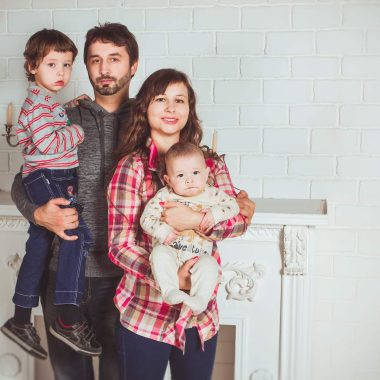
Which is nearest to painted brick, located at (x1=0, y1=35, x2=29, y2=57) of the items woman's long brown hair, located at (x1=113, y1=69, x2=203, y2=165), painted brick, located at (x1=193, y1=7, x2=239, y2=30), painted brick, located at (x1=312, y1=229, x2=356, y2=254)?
painted brick, located at (x1=193, y1=7, x2=239, y2=30)

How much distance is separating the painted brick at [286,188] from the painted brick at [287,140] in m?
0.12

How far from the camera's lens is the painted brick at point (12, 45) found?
9.45ft

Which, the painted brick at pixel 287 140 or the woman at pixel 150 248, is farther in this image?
the painted brick at pixel 287 140

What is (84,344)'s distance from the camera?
204cm

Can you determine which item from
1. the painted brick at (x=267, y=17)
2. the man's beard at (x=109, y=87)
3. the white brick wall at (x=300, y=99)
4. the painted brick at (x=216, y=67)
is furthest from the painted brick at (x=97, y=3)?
the man's beard at (x=109, y=87)

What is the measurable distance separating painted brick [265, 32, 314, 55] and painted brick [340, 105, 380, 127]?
0.29 m

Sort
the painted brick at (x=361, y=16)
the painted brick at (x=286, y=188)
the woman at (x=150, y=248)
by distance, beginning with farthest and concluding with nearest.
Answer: the painted brick at (x=286, y=188)
the painted brick at (x=361, y=16)
the woman at (x=150, y=248)

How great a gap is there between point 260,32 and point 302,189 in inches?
26.8

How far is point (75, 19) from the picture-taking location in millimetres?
2838

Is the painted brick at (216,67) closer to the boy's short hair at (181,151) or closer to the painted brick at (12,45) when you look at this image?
the painted brick at (12,45)

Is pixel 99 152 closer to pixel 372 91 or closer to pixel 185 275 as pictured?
pixel 185 275

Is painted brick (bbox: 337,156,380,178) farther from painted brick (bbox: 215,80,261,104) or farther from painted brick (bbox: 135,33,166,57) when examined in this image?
painted brick (bbox: 135,33,166,57)

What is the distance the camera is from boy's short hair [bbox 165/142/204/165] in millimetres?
1747

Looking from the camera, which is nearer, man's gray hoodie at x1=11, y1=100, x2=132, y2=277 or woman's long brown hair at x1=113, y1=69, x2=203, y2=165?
woman's long brown hair at x1=113, y1=69, x2=203, y2=165
